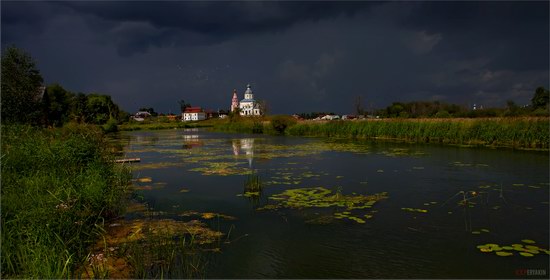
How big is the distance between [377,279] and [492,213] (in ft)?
14.8

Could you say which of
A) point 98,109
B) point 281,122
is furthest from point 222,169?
point 98,109

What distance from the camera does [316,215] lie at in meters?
8.43

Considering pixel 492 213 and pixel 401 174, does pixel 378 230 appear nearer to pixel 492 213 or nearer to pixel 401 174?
pixel 492 213

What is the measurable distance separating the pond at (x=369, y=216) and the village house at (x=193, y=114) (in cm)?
12156

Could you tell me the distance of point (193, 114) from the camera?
135625mm

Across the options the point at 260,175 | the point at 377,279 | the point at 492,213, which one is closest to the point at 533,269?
the point at 377,279

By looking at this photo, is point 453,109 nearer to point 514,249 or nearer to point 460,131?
point 460,131

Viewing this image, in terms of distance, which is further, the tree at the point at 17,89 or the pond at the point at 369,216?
the tree at the point at 17,89

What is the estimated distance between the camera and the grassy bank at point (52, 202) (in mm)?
5172

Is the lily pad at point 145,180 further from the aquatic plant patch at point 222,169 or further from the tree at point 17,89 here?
the tree at point 17,89

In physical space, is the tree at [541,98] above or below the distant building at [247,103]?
below

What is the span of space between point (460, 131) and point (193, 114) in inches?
4620

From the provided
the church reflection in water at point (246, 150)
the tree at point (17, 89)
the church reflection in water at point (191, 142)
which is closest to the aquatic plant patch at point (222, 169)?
the church reflection in water at point (246, 150)

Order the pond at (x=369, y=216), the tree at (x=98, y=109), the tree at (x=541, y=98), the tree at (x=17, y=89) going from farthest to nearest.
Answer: the tree at (x=98, y=109) → the tree at (x=541, y=98) → the tree at (x=17, y=89) → the pond at (x=369, y=216)
